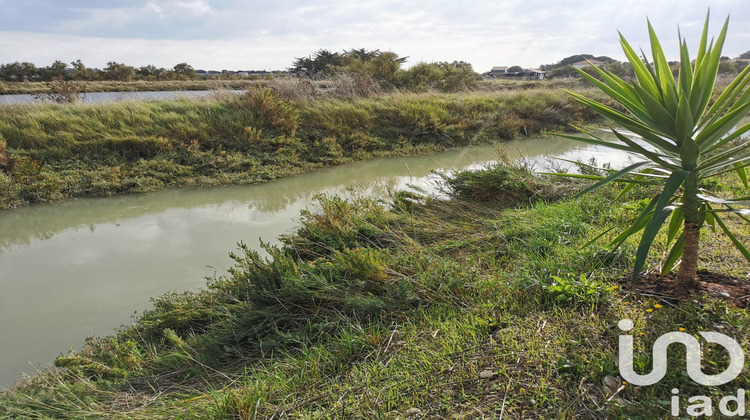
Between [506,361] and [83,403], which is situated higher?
[506,361]

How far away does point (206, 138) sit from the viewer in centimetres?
976

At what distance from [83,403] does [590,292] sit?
2962 millimetres

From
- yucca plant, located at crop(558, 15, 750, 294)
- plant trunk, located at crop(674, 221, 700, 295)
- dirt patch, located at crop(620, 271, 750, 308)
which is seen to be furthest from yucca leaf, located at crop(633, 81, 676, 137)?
dirt patch, located at crop(620, 271, 750, 308)

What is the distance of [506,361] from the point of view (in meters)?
2.07

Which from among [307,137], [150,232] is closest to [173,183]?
[150,232]

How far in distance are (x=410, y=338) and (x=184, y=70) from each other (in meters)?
30.0

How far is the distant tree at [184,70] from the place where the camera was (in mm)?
26831

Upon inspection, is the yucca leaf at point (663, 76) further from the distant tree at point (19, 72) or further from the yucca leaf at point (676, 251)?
the distant tree at point (19, 72)

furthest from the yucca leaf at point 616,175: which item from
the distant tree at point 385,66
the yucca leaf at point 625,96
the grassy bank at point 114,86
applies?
the distant tree at point 385,66

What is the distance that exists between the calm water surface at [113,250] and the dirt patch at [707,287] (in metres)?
3.51

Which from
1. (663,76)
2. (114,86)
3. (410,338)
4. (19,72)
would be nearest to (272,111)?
(410,338)

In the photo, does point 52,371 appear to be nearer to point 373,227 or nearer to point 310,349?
point 310,349

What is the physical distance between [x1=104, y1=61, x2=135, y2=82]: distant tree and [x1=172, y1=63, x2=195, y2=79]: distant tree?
384cm

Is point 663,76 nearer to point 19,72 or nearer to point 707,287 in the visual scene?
point 707,287
